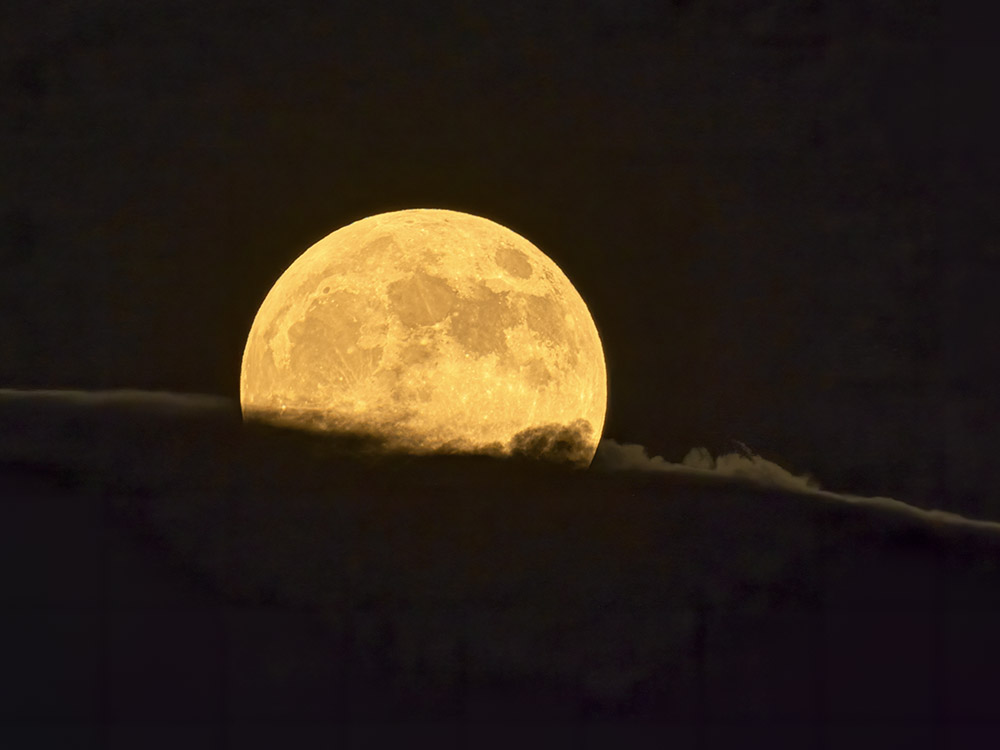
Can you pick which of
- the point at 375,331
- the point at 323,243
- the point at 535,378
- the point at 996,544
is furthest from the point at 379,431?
the point at 996,544

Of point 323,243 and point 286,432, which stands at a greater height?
point 323,243

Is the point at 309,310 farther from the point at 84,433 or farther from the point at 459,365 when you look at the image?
the point at 84,433

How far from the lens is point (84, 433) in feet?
11.4

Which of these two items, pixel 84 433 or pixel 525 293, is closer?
pixel 525 293

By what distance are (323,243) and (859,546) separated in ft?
6.88

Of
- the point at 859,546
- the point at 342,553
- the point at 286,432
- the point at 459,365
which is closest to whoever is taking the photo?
the point at 459,365

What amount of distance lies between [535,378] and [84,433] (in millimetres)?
1589

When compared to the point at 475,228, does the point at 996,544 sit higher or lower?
lower

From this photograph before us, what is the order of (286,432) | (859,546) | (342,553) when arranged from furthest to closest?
(859,546) < (342,553) < (286,432)

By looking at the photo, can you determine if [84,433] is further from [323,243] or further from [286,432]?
[323,243]

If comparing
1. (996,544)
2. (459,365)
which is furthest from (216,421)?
(996,544)

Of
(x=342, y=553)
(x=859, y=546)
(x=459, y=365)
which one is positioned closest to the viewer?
(x=459, y=365)

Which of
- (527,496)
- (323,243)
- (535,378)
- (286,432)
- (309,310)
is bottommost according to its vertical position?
(527,496)

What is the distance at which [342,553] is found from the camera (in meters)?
3.36
